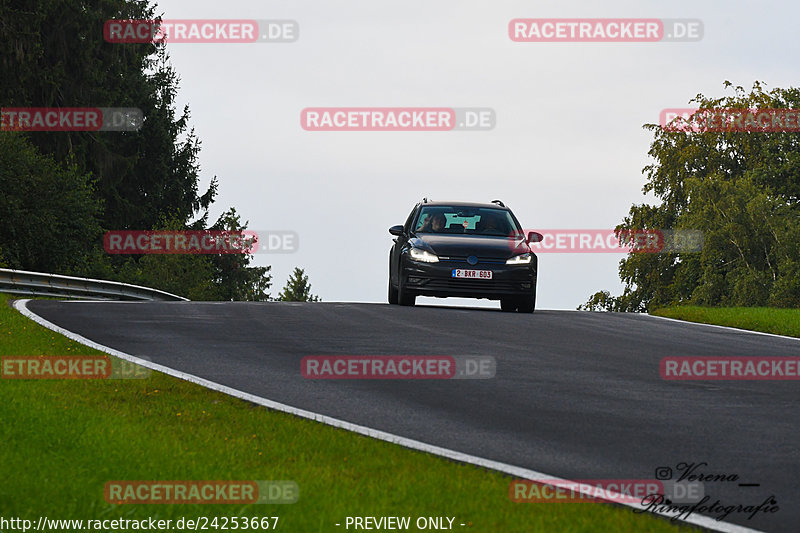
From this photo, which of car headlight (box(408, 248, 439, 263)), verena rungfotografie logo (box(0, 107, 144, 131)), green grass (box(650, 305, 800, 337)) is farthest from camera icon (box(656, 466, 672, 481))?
verena rungfotografie logo (box(0, 107, 144, 131))

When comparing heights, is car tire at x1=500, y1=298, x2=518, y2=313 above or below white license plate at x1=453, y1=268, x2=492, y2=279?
below

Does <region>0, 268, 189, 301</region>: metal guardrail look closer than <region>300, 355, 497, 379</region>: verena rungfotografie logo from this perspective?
No

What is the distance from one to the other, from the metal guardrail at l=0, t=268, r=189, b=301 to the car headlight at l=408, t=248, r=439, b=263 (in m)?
9.71

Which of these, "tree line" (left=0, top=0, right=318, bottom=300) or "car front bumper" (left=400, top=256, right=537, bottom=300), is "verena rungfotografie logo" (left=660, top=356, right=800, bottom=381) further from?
"tree line" (left=0, top=0, right=318, bottom=300)

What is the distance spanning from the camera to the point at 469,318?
57.8ft

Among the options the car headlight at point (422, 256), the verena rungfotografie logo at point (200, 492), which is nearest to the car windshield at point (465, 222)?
the car headlight at point (422, 256)

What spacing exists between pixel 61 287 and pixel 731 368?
18.1 m

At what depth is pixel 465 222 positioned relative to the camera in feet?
68.5

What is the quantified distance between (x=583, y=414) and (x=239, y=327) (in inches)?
281

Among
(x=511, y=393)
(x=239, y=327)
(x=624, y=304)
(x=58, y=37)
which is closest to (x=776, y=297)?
(x=624, y=304)

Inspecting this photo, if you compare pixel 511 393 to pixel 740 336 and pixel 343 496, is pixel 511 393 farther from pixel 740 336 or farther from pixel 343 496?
pixel 740 336

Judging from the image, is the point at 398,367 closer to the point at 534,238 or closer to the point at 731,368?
the point at 731,368

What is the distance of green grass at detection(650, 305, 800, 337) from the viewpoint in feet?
58.3

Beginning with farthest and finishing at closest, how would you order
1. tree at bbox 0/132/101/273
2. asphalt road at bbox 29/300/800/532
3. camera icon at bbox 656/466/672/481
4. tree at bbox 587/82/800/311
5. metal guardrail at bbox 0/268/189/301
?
tree at bbox 587/82/800/311 → tree at bbox 0/132/101/273 → metal guardrail at bbox 0/268/189/301 → asphalt road at bbox 29/300/800/532 → camera icon at bbox 656/466/672/481
